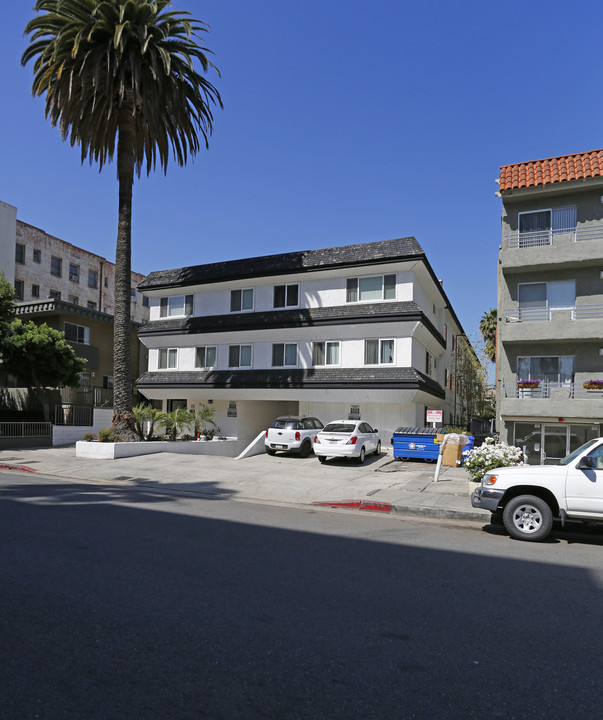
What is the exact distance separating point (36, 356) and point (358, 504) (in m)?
20.7

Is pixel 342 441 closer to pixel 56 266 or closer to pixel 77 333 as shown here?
pixel 77 333

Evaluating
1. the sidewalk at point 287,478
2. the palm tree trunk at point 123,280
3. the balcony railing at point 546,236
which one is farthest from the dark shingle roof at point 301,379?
the palm tree trunk at point 123,280

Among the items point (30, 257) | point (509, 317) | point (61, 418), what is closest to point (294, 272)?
point (509, 317)

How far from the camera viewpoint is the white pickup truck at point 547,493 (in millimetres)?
9102

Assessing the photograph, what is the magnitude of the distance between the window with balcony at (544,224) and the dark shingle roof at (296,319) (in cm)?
556

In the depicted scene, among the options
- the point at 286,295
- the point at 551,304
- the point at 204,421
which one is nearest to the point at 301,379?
the point at 286,295

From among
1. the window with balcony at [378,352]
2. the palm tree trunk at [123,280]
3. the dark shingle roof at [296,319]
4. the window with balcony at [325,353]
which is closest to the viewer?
the palm tree trunk at [123,280]

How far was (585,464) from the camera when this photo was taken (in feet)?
30.0

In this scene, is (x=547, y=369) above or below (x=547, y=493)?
above

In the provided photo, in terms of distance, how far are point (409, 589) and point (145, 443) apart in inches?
728

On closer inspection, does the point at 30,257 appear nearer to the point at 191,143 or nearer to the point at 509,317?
the point at 191,143

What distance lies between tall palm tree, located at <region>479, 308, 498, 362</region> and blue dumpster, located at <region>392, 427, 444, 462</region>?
98.4 feet

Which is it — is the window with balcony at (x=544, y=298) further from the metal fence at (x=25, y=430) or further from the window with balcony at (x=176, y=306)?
the metal fence at (x=25, y=430)

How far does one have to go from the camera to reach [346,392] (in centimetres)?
2712
